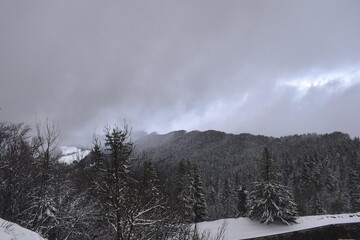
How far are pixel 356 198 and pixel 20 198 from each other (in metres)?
55.8

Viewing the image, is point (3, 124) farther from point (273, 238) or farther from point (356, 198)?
point (356, 198)

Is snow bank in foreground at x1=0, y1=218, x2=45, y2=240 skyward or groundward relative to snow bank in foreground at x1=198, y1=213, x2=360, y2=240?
skyward

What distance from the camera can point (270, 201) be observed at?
28203 millimetres

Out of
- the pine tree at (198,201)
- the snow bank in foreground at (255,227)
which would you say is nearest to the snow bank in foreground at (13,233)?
the snow bank in foreground at (255,227)

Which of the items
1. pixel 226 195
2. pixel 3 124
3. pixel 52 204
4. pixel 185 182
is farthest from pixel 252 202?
pixel 226 195

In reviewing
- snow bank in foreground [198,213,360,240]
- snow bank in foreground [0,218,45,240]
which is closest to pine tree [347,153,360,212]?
snow bank in foreground [198,213,360,240]

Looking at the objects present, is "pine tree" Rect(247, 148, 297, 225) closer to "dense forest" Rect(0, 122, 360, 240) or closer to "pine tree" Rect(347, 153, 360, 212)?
"dense forest" Rect(0, 122, 360, 240)

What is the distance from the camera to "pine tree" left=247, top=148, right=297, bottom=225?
2731cm

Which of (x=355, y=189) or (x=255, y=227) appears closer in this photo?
(x=255, y=227)

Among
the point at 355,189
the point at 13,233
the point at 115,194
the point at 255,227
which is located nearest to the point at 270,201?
the point at 255,227

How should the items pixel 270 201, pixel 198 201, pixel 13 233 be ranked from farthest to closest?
pixel 198 201 → pixel 270 201 → pixel 13 233

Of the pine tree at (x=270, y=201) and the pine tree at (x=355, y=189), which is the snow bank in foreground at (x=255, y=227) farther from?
the pine tree at (x=355, y=189)

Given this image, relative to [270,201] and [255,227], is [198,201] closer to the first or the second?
[255,227]

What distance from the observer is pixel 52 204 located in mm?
11930
